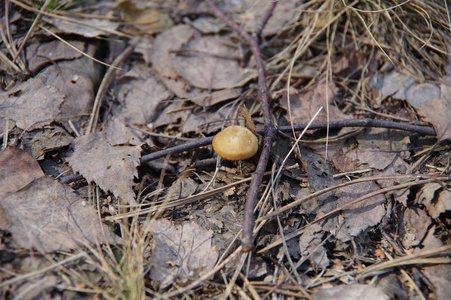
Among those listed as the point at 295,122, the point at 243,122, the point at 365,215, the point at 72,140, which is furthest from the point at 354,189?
the point at 72,140

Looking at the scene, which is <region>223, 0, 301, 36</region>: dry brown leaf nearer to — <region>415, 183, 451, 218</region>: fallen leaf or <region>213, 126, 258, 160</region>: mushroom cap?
<region>213, 126, 258, 160</region>: mushroom cap

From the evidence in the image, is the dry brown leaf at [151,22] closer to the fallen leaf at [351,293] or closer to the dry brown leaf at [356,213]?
the dry brown leaf at [356,213]

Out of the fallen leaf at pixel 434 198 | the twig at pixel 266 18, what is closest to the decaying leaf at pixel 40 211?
the fallen leaf at pixel 434 198

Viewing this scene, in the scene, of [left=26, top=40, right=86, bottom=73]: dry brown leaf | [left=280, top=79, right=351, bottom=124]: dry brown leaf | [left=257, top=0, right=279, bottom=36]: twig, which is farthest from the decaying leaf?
[left=257, top=0, right=279, bottom=36]: twig

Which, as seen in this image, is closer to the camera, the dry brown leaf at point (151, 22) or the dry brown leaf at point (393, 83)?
the dry brown leaf at point (393, 83)

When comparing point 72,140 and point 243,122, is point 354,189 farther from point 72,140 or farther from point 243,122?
point 72,140

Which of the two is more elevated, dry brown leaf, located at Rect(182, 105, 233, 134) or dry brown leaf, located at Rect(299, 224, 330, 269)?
dry brown leaf, located at Rect(182, 105, 233, 134)
